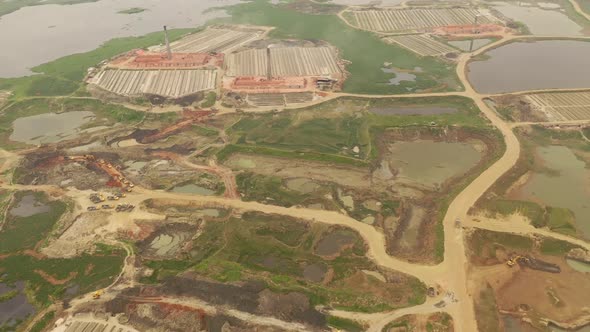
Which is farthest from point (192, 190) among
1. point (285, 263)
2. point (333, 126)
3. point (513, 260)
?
point (513, 260)

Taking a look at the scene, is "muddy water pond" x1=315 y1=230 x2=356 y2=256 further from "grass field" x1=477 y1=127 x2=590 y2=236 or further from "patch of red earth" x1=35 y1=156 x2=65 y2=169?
"patch of red earth" x1=35 y1=156 x2=65 y2=169

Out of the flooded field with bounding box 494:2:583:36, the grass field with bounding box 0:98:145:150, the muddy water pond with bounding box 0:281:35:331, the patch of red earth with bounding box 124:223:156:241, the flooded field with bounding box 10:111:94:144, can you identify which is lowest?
the muddy water pond with bounding box 0:281:35:331

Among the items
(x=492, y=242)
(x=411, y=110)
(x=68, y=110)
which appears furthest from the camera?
(x=68, y=110)

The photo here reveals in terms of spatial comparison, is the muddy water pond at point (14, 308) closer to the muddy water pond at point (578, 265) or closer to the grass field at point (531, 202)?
the grass field at point (531, 202)

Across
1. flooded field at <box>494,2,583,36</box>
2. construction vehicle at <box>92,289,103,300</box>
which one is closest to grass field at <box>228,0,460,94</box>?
flooded field at <box>494,2,583,36</box>

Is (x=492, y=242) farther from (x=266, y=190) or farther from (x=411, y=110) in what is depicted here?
(x=411, y=110)

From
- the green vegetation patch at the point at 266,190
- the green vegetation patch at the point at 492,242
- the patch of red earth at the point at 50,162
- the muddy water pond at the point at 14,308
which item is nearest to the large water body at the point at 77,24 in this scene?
the patch of red earth at the point at 50,162

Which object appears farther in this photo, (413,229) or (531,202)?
(531,202)
